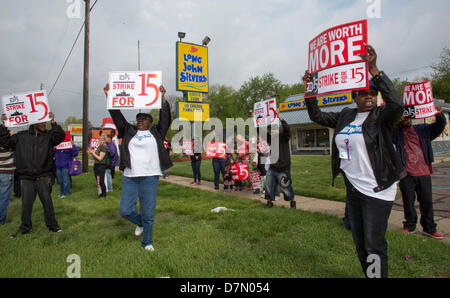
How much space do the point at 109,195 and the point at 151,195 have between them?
551 centimetres

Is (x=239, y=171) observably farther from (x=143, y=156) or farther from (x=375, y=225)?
(x=375, y=225)

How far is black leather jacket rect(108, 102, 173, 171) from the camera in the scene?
412 centimetres

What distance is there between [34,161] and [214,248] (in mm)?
3722

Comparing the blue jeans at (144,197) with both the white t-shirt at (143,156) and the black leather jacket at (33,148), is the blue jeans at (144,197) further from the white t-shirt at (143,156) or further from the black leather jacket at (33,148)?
the black leather jacket at (33,148)

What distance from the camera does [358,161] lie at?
101 inches

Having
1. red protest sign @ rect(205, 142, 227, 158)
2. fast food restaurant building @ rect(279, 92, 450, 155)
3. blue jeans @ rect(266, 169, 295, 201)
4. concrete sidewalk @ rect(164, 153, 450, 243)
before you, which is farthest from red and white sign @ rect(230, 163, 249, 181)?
fast food restaurant building @ rect(279, 92, 450, 155)

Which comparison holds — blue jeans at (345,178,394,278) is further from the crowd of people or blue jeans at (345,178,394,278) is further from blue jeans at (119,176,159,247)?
blue jeans at (119,176,159,247)

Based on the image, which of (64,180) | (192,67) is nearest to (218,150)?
(64,180)

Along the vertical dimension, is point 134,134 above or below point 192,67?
below

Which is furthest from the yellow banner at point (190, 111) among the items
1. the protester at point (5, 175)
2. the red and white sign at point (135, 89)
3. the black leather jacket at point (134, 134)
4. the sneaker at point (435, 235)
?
the sneaker at point (435, 235)

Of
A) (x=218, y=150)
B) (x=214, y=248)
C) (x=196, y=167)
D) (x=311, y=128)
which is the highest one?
(x=311, y=128)

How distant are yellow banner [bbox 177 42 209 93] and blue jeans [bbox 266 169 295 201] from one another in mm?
11977

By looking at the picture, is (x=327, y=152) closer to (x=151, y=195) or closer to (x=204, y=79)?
(x=204, y=79)

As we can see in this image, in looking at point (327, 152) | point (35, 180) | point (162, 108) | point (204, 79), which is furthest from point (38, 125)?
point (327, 152)
